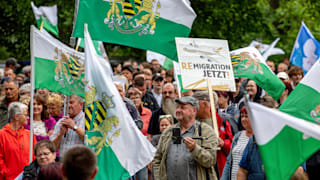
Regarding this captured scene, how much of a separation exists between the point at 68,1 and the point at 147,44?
16.6m

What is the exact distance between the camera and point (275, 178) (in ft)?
14.8

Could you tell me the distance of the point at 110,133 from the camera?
7.11m

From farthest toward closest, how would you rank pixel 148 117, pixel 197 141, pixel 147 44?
pixel 148 117
pixel 147 44
pixel 197 141

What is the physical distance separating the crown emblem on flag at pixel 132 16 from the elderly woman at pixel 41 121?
67.4 inches

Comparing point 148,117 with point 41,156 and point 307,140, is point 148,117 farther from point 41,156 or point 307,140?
point 307,140

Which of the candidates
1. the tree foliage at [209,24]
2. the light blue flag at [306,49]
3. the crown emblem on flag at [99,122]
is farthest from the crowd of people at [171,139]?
the tree foliage at [209,24]

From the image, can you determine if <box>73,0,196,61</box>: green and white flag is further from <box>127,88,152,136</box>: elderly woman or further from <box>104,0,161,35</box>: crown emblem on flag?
<box>127,88,152,136</box>: elderly woman

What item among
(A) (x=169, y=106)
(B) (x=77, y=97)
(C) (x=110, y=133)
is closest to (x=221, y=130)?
(A) (x=169, y=106)

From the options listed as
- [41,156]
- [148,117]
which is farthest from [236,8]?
[41,156]

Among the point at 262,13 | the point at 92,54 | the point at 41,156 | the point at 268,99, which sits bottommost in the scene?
the point at 41,156

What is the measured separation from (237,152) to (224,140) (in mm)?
1407

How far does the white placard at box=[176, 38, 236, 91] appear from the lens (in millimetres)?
9156

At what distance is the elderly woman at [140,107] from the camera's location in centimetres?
1026

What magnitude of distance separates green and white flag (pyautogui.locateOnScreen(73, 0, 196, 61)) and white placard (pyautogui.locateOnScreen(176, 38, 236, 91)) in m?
0.27
